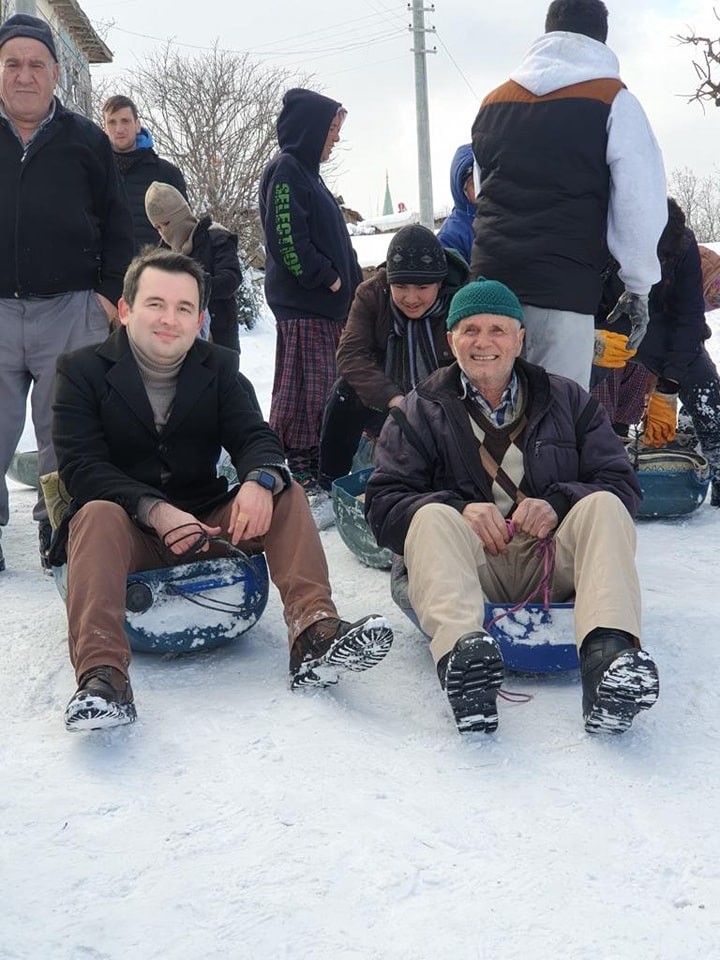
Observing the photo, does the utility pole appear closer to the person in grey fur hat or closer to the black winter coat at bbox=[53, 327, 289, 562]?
the person in grey fur hat

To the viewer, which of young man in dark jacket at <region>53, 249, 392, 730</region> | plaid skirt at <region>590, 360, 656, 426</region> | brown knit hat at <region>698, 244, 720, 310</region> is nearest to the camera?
young man in dark jacket at <region>53, 249, 392, 730</region>

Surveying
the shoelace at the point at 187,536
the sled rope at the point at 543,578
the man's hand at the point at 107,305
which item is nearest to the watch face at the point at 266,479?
the shoelace at the point at 187,536

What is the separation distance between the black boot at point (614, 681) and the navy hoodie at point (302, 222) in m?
2.73

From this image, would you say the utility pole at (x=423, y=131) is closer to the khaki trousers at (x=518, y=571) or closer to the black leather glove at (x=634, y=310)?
the black leather glove at (x=634, y=310)

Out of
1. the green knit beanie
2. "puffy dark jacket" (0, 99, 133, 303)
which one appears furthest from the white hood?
"puffy dark jacket" (0, 99, 133, 303)

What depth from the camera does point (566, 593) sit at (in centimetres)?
289

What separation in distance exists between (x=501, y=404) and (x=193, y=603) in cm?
105

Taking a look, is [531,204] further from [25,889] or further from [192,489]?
[25,889]

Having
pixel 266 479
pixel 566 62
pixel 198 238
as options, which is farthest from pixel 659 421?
pixel 266 479

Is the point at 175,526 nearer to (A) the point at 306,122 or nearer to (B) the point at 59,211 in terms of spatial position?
(B) the point at 59,211

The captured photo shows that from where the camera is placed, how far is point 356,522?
3971mm

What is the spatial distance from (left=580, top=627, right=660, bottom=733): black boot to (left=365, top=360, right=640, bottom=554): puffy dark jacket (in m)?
0.53

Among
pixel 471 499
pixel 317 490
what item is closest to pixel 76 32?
pixel 317 490

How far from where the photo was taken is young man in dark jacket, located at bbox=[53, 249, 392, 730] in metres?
2.65
